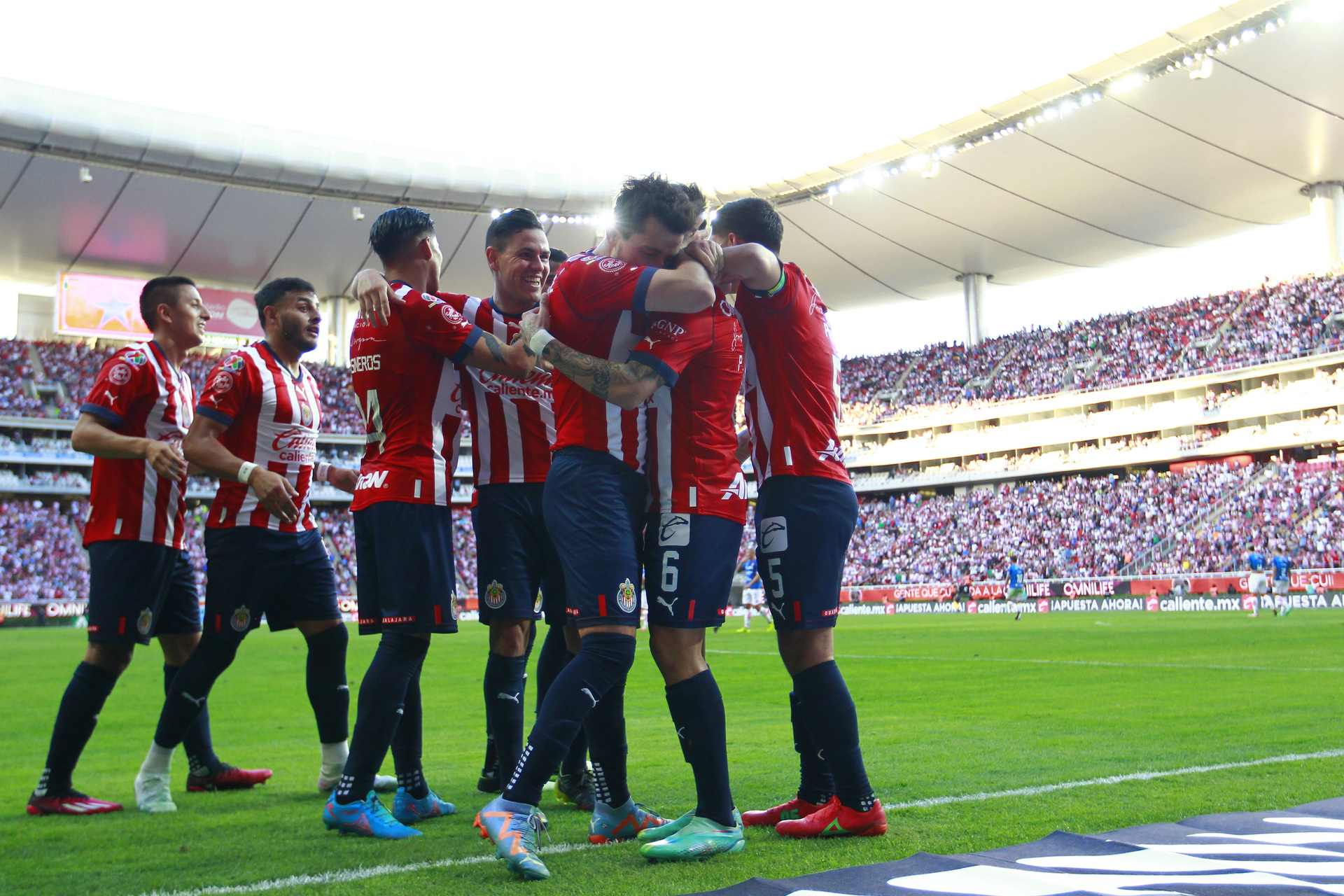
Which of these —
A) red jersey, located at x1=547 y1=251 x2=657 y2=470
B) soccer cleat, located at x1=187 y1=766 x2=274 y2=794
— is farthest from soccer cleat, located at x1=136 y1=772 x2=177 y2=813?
red jersey, located at x1=547 y1=251 x2=657 y2=470

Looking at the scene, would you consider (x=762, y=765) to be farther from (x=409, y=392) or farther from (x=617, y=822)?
→ (x=409, y=392)

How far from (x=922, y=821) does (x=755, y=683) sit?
6684 mm

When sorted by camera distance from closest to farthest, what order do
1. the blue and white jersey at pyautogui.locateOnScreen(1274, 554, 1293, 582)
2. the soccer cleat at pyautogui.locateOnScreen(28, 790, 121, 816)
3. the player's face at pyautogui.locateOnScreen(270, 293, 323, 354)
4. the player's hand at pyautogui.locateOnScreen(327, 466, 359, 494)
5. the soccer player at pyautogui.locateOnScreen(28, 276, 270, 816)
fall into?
the soccer cleat at pyautogui.locateOnScreen(28, 790, 121, 816)
the soccer player at pyautogui.locateOnScreen(28, 276, 270, 816)
the player's hand at pyautogui.locateOnScreen(327, 466, 359, 494)
the player's face at pyautogui.locateOnScreen(270, 293, 323, 354)
the blue and white jersey at pyautogui.locateOnScreen(1274, 554, 1293, 582)

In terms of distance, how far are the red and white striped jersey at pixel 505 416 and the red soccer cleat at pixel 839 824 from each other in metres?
1.73

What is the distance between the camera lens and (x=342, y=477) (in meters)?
4.99

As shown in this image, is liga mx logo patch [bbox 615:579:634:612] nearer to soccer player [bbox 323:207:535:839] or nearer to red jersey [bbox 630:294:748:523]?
red jersey [bbox 630:294:748:523]

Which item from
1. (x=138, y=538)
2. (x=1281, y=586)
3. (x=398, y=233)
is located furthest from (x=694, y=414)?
(x=1281, y=586)

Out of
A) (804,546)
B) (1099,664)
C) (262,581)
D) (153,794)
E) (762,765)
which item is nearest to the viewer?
(804,546)

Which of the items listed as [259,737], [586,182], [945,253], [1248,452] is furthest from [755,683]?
[945,253]

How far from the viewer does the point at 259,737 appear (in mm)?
6949

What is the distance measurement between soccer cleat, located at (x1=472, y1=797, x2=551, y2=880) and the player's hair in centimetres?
215

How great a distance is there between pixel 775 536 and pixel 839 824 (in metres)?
0.99

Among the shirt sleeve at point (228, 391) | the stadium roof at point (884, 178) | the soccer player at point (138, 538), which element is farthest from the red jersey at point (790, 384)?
the stadium roof at point (884, 178)

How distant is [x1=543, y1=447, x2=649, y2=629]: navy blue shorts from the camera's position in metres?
3.44
